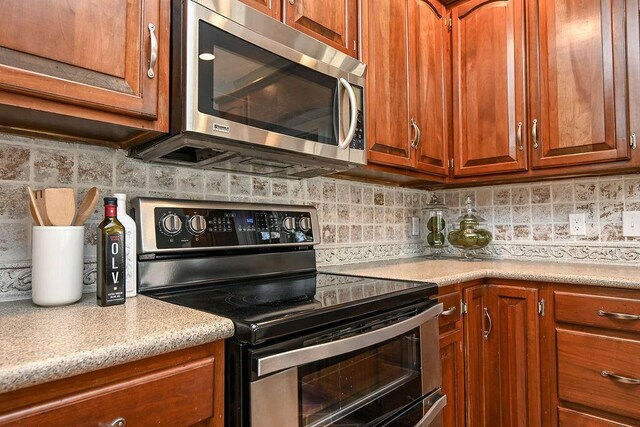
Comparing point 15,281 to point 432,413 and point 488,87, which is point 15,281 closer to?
point 432,413

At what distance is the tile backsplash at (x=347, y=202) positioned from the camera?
3.38ft

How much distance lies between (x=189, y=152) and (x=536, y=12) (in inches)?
67.3

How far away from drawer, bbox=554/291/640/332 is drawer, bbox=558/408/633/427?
0.34 meters

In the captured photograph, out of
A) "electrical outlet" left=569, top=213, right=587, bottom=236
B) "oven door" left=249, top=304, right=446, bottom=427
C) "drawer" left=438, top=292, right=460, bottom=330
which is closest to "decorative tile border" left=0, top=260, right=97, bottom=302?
"oven door" left=249, top=304, right=446, bottom=427

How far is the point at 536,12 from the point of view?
1825 mm

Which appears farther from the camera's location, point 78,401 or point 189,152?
point 189,152

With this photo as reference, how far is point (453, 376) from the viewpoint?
1.53 meters

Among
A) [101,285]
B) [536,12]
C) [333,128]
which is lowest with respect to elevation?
[101,285]

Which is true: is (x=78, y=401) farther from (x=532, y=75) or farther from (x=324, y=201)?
(x=532, y=75)

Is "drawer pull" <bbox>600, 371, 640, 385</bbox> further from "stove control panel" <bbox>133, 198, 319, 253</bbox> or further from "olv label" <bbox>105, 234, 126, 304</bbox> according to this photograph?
"olv label" <bbox>105, 234, 126, 304</bbox>

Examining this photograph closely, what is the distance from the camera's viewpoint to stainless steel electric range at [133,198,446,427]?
2.54 ft

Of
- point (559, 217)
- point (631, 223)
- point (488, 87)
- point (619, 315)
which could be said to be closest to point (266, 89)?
point (488, 87)

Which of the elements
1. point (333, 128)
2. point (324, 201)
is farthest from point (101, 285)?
point (324, 201)

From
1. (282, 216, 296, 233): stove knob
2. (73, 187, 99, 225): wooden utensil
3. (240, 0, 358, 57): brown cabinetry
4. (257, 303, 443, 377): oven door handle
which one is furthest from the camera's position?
(282, 216, 296, 233): stove knob
